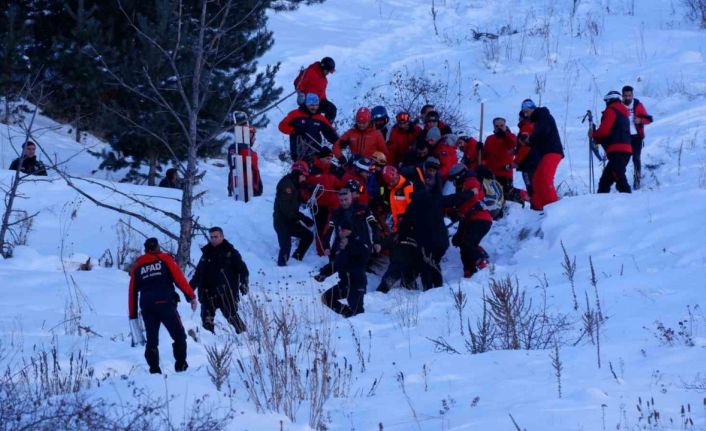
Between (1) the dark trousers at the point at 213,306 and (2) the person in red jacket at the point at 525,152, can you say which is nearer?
(1) the dark trousers at the point at 213,306

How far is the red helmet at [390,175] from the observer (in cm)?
1428

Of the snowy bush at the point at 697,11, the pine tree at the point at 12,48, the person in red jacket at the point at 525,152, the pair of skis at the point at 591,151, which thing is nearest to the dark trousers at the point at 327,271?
the person in red jacket at the point at 525,152

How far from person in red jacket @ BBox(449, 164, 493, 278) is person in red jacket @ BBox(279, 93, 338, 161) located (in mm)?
2893

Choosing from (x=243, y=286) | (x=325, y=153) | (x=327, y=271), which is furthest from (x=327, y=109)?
(x=243, y=286)

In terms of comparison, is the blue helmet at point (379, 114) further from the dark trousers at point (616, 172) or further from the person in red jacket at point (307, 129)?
the dark trousers at point (616, 172)

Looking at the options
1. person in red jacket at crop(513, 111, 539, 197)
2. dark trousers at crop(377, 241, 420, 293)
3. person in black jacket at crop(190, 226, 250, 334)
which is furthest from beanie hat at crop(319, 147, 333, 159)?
person in black jacket at crop(190, 226, 250, 334)

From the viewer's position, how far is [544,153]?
1458 cm

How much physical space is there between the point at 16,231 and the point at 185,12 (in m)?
5.62

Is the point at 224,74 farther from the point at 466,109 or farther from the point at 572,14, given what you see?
the point at 572,14

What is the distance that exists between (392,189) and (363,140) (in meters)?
1.34

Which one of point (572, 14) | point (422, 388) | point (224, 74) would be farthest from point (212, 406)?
point (572, 14)

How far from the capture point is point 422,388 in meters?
7.77

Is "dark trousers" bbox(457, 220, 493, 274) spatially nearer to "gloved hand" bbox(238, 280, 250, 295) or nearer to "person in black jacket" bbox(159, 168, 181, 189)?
"gloved hand" bbox(238, 280, 250, 295)

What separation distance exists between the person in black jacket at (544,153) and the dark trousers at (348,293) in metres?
3.35
